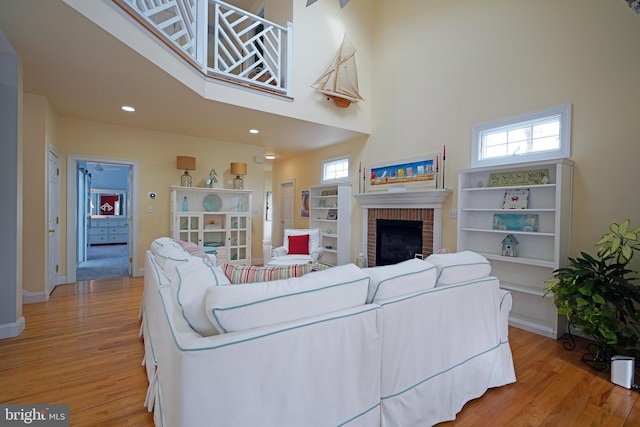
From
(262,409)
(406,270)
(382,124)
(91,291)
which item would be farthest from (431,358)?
(91,291)

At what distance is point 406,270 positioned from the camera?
1687 millimetres

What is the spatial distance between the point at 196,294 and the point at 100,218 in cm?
962

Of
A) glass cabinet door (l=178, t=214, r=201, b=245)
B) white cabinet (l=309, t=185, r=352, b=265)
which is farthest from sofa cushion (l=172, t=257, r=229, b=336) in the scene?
glass cabinet door (l=178, t=214, r=201, b=245)

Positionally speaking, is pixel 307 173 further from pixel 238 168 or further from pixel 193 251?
pixel 193 251

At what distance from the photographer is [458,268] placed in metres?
1.86

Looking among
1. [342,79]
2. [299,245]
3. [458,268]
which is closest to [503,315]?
[458,268]

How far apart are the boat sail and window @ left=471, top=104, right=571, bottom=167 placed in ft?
6.39

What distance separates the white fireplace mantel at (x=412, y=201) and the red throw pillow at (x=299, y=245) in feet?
3.54

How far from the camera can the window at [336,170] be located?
5.81m

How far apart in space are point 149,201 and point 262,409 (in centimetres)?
491

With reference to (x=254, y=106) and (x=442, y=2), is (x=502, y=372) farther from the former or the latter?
(x=442, y=2)

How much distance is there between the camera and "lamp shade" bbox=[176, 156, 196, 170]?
16.6ft

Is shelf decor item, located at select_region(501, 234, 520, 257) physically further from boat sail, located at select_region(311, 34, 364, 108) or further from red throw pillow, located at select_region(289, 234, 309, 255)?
boat sail, located at select_region(311, 34, 364, 108)

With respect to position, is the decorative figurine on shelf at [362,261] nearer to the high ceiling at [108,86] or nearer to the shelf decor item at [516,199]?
the high ceiling at [108,86]
